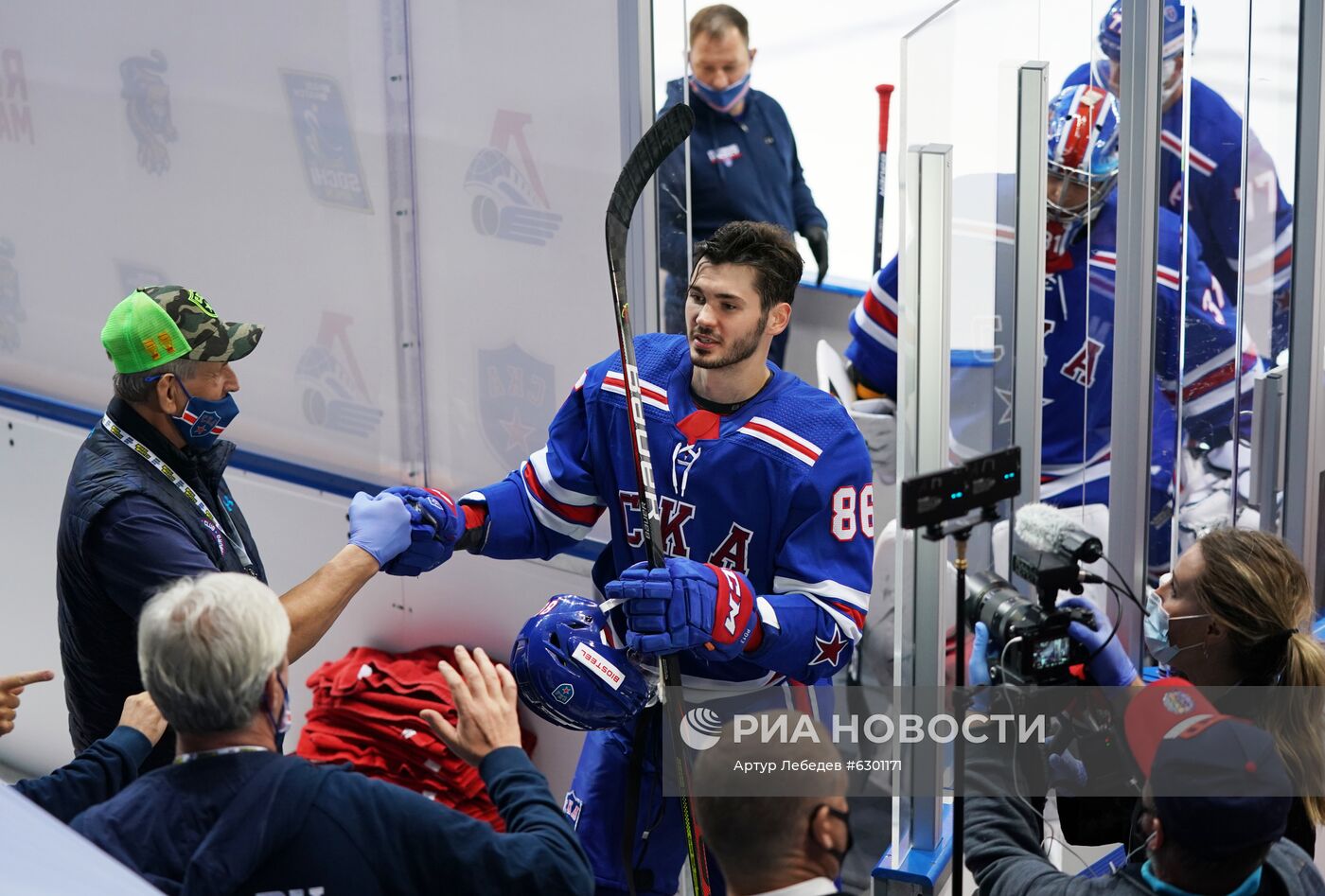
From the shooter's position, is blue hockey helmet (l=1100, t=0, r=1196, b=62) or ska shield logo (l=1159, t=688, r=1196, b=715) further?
blue hockey helmet (l=1100, t=0, r=1196, b=62)

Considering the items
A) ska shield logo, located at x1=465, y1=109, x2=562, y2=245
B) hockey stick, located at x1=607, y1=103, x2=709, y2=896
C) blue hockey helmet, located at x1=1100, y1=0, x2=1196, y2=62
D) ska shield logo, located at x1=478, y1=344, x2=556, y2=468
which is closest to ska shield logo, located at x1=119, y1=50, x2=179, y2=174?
ska shield logo, located at x1=465, y1=109, x2=562, y2=245

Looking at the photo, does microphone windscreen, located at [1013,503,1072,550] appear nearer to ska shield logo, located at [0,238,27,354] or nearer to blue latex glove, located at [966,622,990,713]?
blue latex glove, located at [966,622,990,713]

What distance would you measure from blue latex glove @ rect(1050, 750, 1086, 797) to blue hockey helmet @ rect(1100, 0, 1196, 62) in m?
1.34

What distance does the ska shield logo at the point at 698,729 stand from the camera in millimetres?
2602

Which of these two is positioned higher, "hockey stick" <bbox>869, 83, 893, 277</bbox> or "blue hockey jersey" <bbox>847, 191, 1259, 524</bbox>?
"hockey stick" <bbox>869, 83, 893, 277</bbox>

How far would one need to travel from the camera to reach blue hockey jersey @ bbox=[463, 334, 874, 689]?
247 centimetres

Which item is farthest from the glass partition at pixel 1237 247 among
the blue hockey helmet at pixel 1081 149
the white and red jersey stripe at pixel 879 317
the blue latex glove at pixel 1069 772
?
the blue latex glove at pixel 1069 772

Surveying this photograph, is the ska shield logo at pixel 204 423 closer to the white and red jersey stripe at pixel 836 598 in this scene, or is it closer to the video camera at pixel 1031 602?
the white and red jersey stripe at pixel 836 598

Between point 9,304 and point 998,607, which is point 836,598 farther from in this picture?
point 9,304

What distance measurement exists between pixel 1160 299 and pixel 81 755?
7.15 ft

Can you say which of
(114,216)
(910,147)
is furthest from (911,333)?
(114,216)

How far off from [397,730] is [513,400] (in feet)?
2.55

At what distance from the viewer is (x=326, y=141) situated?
11.5 ft

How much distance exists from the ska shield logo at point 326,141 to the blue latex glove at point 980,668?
1.82 m
